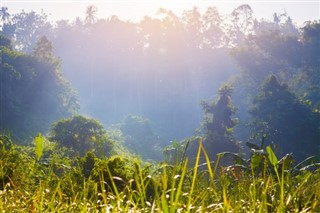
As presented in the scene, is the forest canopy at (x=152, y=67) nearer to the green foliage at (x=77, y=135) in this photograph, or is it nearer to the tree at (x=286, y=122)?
the tree at (x=286, y=122)

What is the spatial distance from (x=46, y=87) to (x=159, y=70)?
104 ft

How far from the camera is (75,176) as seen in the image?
19.5 feet

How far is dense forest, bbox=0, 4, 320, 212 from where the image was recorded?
28734 millimetres

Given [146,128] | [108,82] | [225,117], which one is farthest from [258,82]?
[108,82]

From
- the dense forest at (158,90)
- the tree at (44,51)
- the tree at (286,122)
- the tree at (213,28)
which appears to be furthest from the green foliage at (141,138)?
the tree at (213,28)

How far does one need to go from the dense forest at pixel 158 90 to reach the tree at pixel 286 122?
0.08 m

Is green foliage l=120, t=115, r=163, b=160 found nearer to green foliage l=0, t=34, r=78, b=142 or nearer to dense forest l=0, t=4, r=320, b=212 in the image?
dense forest l=0, t=4, r=320, b=212

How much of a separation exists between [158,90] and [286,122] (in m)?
43.5

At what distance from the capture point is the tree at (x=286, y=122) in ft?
104

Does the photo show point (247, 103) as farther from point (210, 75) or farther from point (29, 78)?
point (29, 78)

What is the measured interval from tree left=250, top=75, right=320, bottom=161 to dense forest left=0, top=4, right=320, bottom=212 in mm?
77

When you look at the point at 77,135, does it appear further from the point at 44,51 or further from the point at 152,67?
the point at 152,67

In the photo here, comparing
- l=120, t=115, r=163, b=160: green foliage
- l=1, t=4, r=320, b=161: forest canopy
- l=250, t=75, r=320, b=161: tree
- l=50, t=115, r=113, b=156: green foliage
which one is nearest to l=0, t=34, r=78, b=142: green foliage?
l=1, t=4, r=320, b=161: forest canopy

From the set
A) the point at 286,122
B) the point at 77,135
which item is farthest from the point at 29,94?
the point at 286,122
